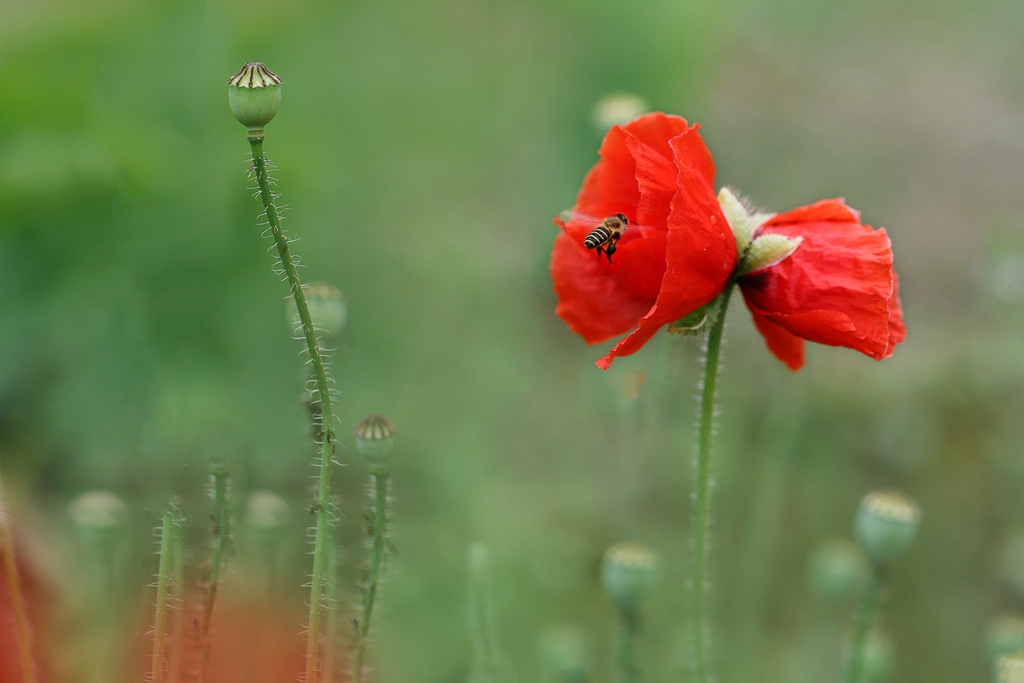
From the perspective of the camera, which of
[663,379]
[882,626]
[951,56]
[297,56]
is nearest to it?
[663,379]

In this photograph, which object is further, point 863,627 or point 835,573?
point 835,573

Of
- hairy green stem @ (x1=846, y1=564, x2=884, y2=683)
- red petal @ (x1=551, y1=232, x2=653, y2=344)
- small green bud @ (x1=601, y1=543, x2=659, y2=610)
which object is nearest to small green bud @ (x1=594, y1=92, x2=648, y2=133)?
red petal @ (x1=551, y1=232, x2=653, y2=344)

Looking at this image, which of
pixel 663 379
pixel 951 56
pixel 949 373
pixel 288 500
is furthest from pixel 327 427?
pixel 951 56

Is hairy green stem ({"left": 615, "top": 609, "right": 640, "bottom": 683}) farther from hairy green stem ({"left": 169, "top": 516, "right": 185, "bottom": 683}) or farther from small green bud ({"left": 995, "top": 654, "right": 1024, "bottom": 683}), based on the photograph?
hairy green stem ({"left": 169, "top": 516, "right": 185, "bottom": 683})

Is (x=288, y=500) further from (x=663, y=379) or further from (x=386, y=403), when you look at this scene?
(x=663, y=379)

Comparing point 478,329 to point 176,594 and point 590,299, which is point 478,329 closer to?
point 590,299

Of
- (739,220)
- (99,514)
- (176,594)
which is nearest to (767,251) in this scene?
(739,220)

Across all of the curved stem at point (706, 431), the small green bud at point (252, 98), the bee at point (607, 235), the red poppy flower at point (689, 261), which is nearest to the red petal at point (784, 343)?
the red poppy flower at point (689, 261)
